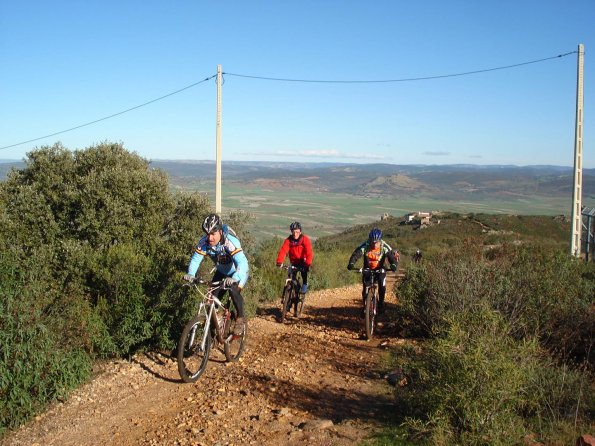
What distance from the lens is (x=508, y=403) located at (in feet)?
14.7

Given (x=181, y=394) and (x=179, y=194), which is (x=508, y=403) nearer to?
(x=181, y=394)

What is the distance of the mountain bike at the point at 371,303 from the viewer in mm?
8695

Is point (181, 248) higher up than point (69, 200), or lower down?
lower down

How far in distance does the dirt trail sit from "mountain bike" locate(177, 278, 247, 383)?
18 centimetres

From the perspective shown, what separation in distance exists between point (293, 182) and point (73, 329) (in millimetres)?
90695

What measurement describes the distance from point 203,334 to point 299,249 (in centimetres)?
381

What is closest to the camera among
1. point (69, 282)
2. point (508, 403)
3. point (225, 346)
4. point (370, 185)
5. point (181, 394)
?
point (508, 403)

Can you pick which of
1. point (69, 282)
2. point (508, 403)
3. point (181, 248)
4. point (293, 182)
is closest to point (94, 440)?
point (69, 282)

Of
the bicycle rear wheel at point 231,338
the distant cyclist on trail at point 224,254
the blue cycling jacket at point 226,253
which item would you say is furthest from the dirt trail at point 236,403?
the blue cycling jacket at point 226,253

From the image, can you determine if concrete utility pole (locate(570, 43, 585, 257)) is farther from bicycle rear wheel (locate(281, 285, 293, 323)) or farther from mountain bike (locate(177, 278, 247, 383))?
mountain bike (locate(177, 278, 247, 383))

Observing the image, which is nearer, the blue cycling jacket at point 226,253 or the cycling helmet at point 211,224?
the cycling helmet at point 211,224

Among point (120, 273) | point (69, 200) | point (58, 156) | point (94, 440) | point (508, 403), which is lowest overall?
point (94, 440)

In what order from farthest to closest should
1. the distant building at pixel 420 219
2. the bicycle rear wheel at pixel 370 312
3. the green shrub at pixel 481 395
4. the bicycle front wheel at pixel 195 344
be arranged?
the distant building at pixel 420 219 < the bicycle rear wheel at pixel 370 312 < the bicycle front wheel at pixel 195 344 < the green shrub at pixel 481 395

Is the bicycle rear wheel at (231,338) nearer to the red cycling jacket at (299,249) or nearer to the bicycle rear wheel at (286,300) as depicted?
the bicycle rear wheel at (286,300)
